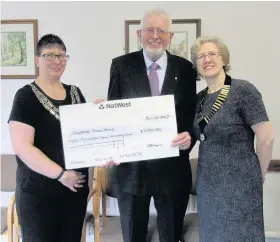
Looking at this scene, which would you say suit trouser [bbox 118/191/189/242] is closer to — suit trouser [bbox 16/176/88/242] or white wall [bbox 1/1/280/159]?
suit trouser [bbox 16/176/88/242]

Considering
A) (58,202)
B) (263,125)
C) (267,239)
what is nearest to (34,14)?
(58,202)

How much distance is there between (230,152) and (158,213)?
1.78 feet

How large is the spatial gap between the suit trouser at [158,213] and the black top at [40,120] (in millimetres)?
441

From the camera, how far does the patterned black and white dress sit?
1556 millimetres

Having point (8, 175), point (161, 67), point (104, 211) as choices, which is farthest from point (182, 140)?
point (8, 175)

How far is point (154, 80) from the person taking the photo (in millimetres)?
1757

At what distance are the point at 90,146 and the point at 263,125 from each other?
2.70ft

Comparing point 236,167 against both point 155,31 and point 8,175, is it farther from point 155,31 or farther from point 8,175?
point 8,175

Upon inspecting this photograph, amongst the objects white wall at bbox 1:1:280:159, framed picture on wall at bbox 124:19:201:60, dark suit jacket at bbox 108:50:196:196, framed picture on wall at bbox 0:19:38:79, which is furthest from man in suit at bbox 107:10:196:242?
framed picture on wall at bbox 0:19:38:79

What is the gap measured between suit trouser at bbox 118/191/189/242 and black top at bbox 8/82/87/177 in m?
0.44

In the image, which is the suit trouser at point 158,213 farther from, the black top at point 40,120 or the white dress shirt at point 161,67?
the white dress shirt at point 161,67

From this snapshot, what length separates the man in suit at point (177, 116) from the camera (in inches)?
67.9

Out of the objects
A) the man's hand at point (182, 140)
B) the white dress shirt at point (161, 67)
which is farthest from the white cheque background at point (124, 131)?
the white dress shirt at point (161, 67)

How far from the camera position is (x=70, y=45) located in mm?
2766
